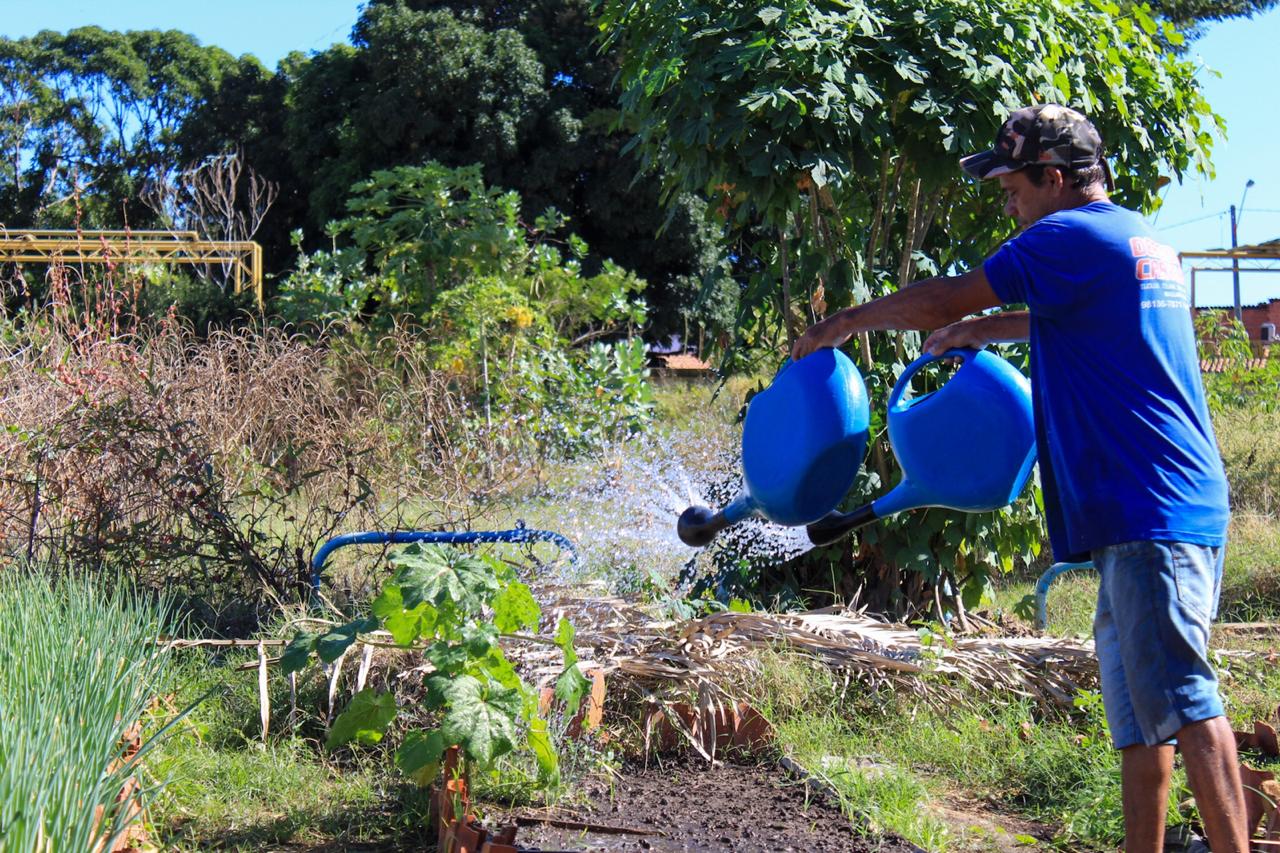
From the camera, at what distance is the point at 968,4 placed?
371cm

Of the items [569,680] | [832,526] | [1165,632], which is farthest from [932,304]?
[569,680]

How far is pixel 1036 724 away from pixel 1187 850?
838 mm

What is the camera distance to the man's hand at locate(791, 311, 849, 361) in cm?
253

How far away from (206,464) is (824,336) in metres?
2.53

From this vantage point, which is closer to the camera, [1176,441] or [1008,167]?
→ [1176,441]

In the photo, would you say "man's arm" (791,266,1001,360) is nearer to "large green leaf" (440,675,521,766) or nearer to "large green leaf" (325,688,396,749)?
"large green leaf" (440,675,521,766)

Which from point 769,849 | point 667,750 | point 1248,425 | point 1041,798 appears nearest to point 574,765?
point 667,750

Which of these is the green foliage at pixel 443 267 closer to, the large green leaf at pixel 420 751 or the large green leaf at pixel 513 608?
the large green leaf at pixel 513 608

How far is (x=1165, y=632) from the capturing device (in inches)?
79.7

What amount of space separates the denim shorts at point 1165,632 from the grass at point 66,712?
5.54 ft

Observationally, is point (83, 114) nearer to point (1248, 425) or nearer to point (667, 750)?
→ point (1248, 425)

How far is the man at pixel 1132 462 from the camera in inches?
79.4

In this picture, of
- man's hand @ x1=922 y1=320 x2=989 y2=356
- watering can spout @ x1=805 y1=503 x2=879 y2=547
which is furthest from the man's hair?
watering can spout @ x1=805 y1=503 x2=879 y2=547

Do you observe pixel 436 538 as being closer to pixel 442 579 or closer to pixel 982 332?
pixel 442 579
